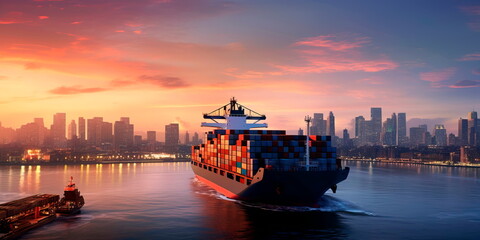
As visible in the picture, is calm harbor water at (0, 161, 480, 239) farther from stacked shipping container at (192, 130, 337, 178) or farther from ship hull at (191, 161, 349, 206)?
stacked shipping container at (192, 130, 337, 178)

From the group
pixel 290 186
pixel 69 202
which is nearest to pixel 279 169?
pixel 290 186

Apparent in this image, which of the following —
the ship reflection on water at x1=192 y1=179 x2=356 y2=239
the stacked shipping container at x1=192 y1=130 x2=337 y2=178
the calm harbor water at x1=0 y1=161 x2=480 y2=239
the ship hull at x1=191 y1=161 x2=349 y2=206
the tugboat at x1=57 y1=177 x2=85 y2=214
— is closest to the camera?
the ship reflection on water at x1=192 y1=179 x2=356 y2=239

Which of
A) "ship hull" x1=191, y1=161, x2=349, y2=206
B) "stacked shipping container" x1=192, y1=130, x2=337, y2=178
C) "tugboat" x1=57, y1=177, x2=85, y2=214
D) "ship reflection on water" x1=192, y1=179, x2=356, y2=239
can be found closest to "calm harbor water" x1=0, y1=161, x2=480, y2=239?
"ship reflection on water" x1=192, y1=179, x2=356, y2=239

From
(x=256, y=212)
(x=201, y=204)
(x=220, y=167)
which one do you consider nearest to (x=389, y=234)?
(x=256, y=212)

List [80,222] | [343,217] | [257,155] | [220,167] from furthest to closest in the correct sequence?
[220,167] < [257,155] < [343,217] < [80,222]

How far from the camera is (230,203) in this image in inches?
2537

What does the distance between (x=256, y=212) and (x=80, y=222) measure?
23586mm


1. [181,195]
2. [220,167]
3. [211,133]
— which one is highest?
[211,133]

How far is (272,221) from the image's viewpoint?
49.5 metres

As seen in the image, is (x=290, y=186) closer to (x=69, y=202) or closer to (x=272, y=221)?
(x=272, y=221)

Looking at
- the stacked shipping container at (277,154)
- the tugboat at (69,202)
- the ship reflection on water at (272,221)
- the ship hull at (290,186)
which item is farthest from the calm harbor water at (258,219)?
the stacked shipping container at (277,154)

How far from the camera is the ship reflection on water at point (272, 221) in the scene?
1726 inches

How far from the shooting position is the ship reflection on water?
4384 centimetres

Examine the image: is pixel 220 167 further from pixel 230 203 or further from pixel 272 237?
pixel 272 237
